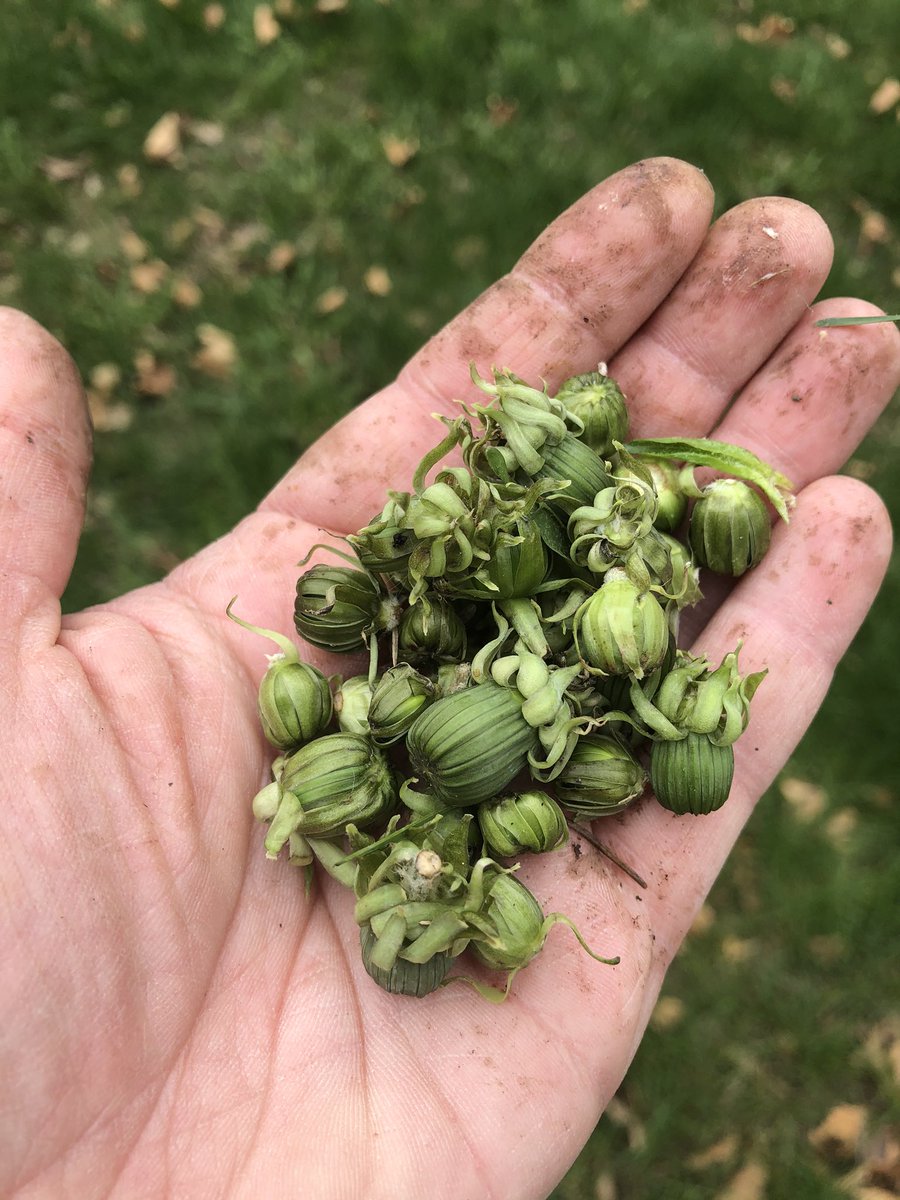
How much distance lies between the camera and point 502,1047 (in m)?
3.90

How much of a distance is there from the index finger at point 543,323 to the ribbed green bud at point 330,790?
1399mm

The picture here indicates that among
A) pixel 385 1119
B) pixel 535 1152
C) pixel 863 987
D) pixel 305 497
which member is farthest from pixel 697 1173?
pixel 305 497

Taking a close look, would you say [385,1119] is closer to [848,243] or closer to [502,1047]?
[502,1047]

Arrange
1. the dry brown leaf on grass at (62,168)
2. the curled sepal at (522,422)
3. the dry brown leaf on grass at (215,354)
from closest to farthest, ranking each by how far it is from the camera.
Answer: the curled sepal at (522,422) → the dry brown leaf on grass at (215,354) → the dry brown leaf on grass at (62,168)

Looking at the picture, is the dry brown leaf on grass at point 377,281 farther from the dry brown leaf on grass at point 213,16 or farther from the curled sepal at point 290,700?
the curled sepal at point 290,700

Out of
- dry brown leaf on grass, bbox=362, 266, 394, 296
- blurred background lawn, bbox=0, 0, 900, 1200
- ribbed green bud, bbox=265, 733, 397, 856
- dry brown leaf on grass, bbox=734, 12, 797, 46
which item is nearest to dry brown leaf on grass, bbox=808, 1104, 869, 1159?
blurred background lawn, bbox=0, 0, 900, 1200

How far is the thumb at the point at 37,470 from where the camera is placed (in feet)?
13.2

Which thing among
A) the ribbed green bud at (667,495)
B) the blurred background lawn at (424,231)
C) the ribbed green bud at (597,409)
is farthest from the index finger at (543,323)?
the blurred background lawn at (424,231)

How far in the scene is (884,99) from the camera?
315 inches

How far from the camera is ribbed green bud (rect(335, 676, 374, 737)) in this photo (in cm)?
423

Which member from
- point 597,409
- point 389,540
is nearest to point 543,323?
point 597,409

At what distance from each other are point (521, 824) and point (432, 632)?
781mm

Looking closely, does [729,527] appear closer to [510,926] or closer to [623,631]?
[623,631]

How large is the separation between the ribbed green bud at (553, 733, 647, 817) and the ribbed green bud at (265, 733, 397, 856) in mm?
670
